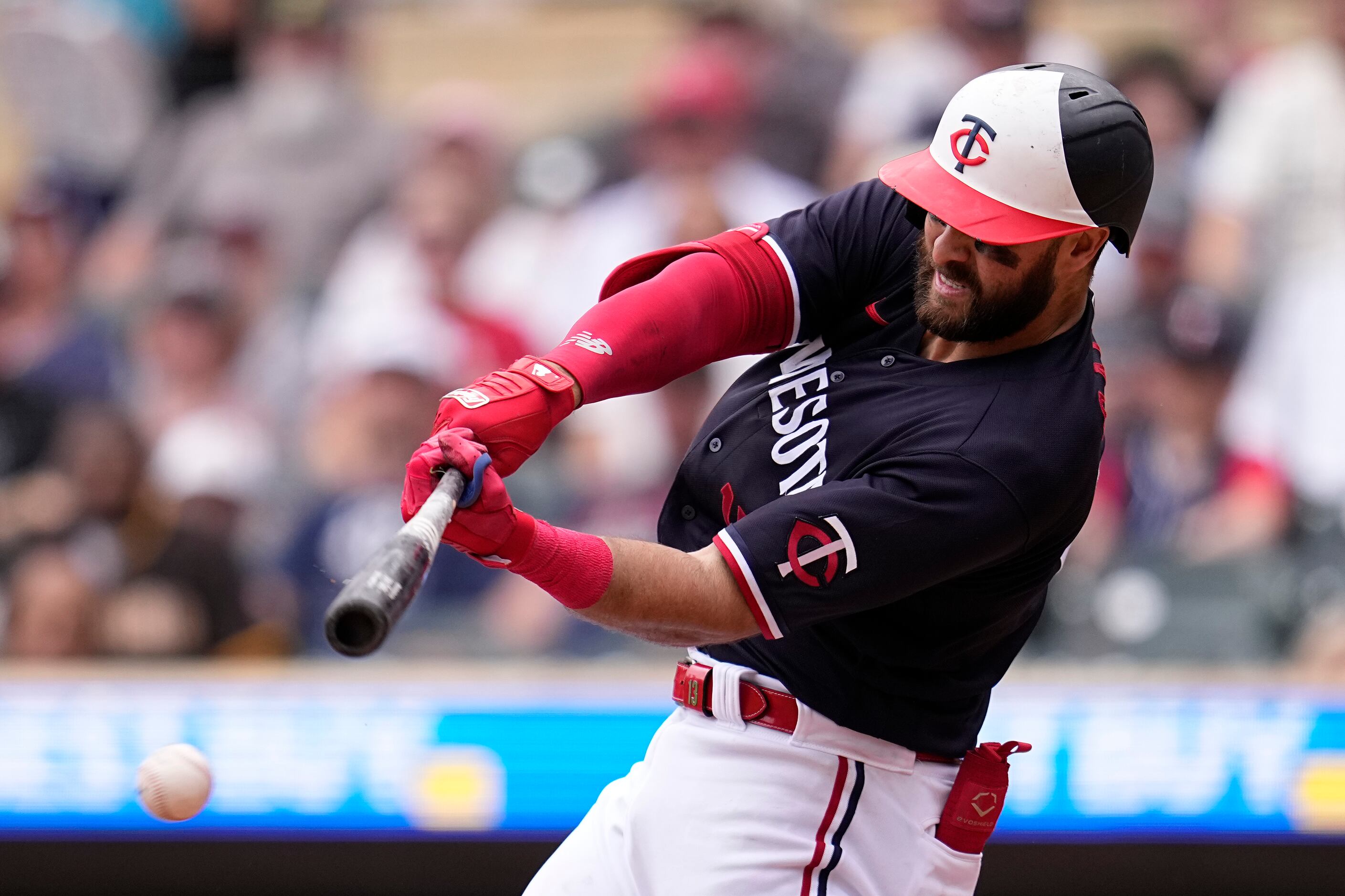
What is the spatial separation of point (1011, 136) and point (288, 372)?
3951 mm

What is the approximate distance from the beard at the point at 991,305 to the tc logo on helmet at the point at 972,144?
0.43 ft

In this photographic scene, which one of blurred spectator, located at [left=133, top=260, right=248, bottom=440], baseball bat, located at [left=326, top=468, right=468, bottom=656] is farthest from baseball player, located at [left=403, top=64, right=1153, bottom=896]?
blurred spectator, located at [left=133, top=260, right=248, bottom=440]

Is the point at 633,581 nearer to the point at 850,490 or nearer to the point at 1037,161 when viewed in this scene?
the point at 850,490

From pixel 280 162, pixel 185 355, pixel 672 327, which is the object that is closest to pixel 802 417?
pixel 672 327

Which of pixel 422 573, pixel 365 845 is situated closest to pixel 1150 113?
pixel 365 845

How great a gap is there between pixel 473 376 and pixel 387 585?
3.73 meters

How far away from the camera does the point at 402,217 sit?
18.7 ft

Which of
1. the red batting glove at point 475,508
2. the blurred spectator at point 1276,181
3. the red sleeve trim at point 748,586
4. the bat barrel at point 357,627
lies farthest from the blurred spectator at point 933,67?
the bat barrel at point 357,627

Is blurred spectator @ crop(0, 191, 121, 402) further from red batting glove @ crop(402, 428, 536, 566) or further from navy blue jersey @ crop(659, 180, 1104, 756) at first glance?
red batting glove @ crop(402, 428, 536, 566)

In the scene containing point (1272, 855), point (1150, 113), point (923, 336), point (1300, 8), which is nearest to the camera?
point (923, 336)

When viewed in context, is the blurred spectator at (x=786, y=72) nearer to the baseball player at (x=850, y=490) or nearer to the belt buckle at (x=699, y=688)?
the baseball player at (x=850, y=490)

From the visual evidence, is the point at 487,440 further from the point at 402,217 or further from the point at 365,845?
the point at 402,217

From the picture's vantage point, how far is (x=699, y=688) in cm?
225

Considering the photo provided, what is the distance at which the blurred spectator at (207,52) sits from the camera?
21.0 feet
